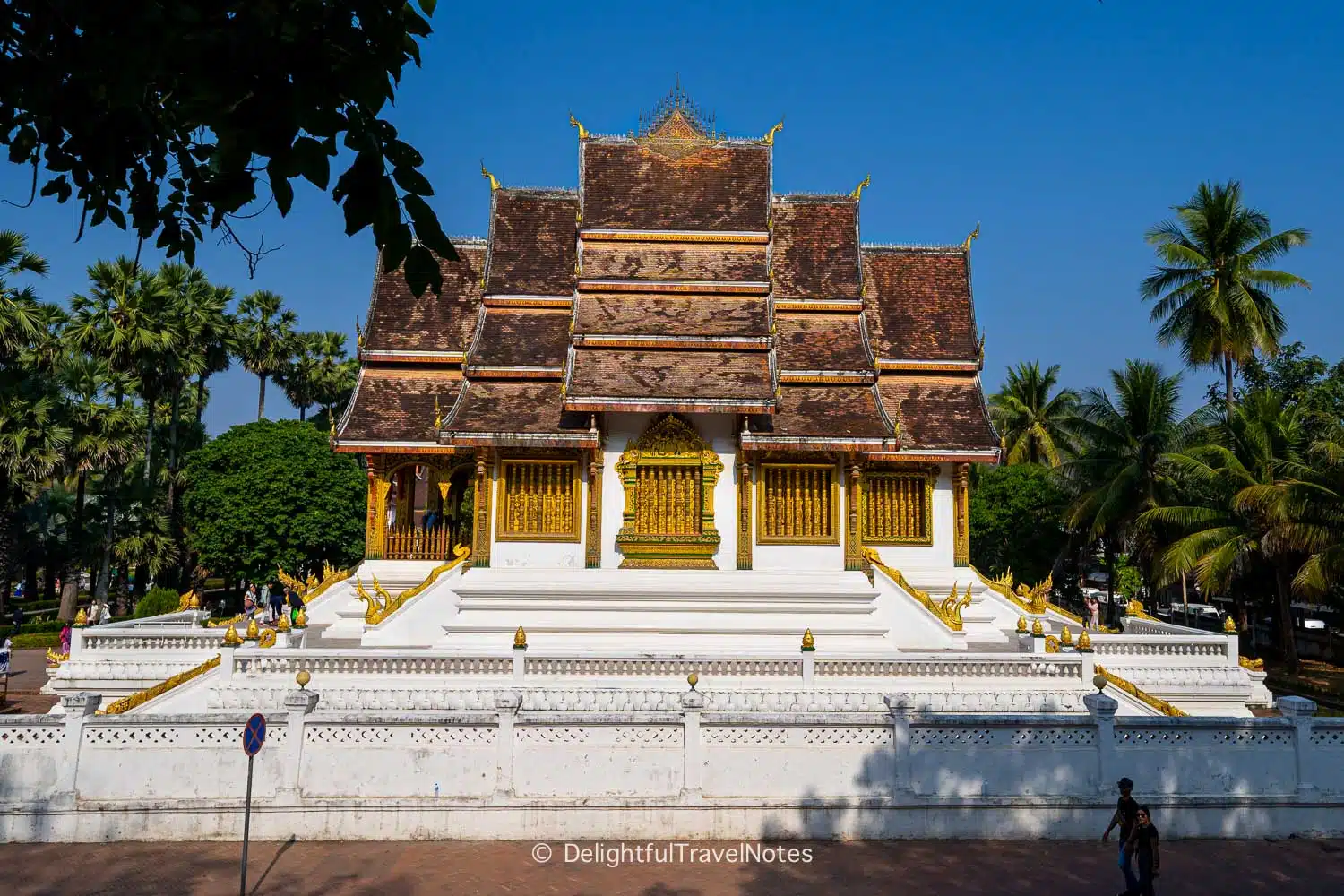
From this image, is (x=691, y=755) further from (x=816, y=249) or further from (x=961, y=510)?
(x=816, y=249)

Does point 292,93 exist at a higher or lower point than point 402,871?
higher

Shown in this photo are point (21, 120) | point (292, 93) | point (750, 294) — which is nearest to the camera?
point (292, 93)

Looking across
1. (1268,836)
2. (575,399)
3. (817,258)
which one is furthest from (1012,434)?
(1268,836)

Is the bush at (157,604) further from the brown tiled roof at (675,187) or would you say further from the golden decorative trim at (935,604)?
the golden decorative trim at (935,604)

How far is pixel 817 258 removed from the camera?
853 inches

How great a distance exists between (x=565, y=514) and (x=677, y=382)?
10.6 feet

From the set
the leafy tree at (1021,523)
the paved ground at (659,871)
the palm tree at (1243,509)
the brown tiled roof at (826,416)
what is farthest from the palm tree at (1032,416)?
the paved ground at (659,871)

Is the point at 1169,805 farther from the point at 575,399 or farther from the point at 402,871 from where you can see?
the point at 575,399

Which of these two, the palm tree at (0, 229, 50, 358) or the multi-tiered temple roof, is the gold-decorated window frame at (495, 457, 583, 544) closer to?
the multi-tiered temple roof

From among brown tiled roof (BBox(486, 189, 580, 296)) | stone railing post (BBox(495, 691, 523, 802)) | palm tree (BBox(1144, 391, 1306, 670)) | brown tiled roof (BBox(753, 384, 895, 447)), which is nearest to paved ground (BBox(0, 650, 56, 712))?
brown tiled roof (BBox(486, 189, 580, 296))

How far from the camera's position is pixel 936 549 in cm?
2033

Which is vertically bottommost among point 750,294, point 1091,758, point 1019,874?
point 1019,874

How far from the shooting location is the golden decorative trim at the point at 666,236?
20156mm

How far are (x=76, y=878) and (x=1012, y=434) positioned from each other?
140 ft
